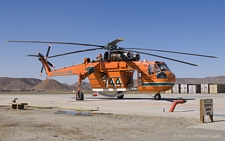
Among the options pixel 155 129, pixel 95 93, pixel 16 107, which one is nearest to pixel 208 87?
pixel 95 93

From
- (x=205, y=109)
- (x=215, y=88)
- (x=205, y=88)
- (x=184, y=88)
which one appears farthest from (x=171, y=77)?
(x=184, y=88)

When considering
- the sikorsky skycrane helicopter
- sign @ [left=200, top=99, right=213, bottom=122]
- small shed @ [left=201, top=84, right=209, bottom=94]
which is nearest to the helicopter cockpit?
the sikorsky skycrane helicopter

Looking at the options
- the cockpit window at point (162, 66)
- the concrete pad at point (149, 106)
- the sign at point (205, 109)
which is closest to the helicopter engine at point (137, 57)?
the cockpit window at point (162, 66)

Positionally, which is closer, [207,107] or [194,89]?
[207,107]

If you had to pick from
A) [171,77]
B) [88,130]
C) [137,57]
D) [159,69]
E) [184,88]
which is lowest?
[88,130]

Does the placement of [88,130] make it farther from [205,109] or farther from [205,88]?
[205,88]

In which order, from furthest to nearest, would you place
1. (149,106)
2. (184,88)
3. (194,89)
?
(184,88) → (194,89) → (149,106)

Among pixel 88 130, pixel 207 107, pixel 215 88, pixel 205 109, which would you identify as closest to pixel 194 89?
pixel 215 88

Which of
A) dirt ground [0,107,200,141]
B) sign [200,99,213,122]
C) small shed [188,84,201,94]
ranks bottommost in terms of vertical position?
dirt ground [0,107,200,141]

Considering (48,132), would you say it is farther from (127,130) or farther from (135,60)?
(135,60)

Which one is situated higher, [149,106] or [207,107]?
[207,107]

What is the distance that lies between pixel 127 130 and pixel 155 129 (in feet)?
3.18

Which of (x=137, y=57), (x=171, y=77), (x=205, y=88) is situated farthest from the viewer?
(x=205, y=88)

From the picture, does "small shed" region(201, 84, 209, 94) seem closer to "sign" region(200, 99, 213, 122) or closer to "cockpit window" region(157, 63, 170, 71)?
"cockpit window" region(157, 63, 170, 71)
